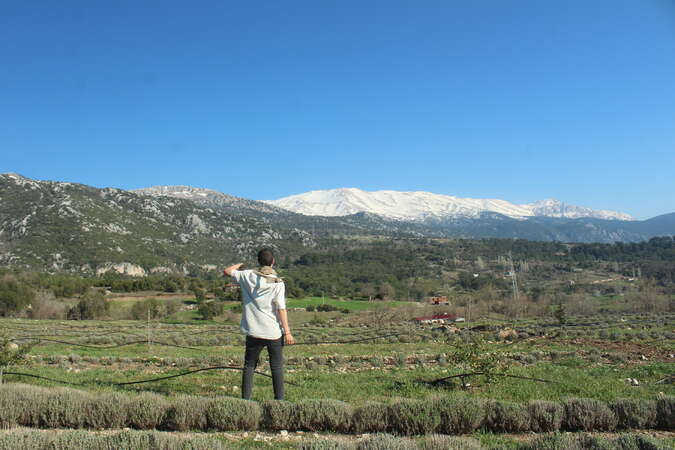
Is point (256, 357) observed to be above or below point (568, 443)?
above

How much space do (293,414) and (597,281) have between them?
127m

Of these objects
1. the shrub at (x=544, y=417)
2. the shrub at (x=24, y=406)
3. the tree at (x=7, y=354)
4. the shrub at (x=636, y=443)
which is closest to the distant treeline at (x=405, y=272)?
the tree at (x=7, y=354)

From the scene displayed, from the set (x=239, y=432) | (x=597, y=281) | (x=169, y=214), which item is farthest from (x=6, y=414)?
(x=169, y=214)

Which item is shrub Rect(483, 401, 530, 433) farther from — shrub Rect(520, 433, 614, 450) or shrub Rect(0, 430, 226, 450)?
shrub Rect(0, 430, 226, 450)

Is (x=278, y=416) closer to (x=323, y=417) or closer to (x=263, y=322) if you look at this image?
(x=323, y=417)

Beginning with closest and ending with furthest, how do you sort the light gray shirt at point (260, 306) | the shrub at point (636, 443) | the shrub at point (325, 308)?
the shrub at point (636, 443) → the light gray shirt at point (260, 306) → the shrub at point (325, 308)

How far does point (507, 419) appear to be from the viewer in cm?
580

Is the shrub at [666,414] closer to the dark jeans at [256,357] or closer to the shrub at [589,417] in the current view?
the shrub at [589,417]

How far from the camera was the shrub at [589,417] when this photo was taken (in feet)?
19.2

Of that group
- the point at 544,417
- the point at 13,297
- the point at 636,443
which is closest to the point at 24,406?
the point at 544,417

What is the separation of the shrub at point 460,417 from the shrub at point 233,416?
2.33 metres

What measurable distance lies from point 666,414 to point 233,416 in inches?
222

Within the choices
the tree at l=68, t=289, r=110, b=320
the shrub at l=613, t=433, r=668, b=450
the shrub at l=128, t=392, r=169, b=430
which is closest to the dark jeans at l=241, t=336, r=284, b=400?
the shrub at l=128, t=392, r=169, b=430

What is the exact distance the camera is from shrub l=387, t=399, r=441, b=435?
5594mm
